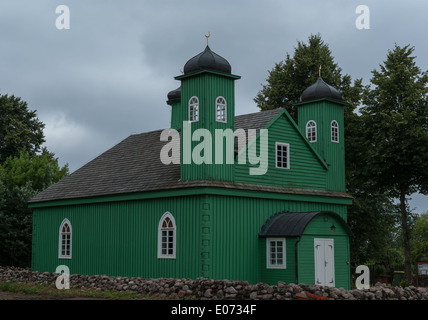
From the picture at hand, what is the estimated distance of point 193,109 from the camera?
83.7ft

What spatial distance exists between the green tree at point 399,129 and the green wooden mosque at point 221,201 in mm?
5698

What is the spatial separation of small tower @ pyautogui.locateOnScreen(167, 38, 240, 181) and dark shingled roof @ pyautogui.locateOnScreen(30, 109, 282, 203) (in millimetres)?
739

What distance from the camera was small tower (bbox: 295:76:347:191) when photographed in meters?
30.3

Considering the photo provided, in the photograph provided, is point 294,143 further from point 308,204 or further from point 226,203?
point 226,203

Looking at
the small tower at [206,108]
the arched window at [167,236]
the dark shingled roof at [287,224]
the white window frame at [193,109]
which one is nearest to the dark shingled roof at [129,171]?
the small tower at [206,108]

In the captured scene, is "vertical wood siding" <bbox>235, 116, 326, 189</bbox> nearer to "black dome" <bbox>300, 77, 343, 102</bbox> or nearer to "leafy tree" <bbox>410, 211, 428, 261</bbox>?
"black dome" <bbox>300, 77, 343, 102</bbox>

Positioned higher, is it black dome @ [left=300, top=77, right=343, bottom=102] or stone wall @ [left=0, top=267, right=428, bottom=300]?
black dome @ [left=300, top=77, right=343, bottom=102]

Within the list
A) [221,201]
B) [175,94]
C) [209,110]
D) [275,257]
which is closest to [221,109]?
[209,110]

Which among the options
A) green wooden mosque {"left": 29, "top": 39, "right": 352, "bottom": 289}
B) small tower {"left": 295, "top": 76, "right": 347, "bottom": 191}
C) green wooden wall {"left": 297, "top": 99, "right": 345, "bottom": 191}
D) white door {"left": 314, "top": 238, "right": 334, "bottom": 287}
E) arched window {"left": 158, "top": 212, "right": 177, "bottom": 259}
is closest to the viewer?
green wooden mosque {"left": 29, "top": 39, "right": 352, "bottom": 289}

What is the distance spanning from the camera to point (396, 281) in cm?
3806

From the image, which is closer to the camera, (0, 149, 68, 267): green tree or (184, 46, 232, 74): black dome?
(184, 46, 232, 74): black dome

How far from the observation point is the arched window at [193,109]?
25312 millimetres

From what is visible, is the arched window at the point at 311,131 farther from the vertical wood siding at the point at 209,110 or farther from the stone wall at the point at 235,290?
the stone wall at the point at 235,290

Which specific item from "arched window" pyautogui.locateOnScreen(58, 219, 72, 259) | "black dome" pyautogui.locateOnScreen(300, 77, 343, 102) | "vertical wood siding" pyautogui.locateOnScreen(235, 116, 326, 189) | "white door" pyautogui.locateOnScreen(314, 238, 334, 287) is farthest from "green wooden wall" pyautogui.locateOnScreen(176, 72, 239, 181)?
"arched window" pyautogui.locateOnScreen(58, 219, 72, 259)
